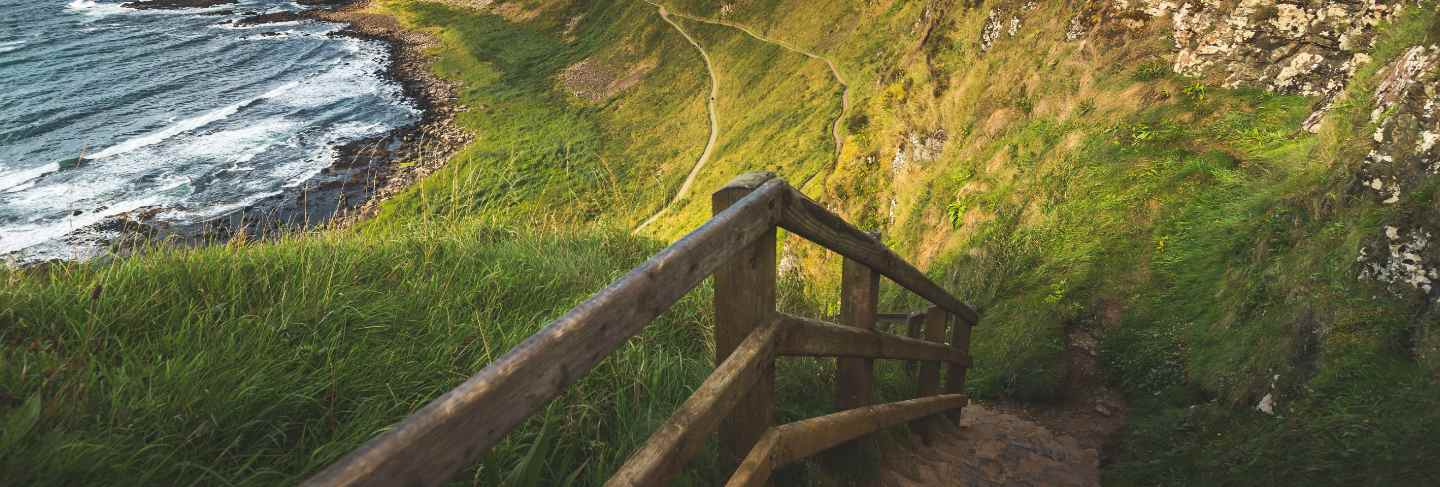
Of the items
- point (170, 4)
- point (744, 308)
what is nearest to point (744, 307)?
point (744, 308)

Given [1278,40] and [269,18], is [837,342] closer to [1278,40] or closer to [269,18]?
[1278,40]

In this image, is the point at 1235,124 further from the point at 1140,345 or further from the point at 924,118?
the point at 924,118

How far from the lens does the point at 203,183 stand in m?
32.0

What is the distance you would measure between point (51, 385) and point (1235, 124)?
1048cm

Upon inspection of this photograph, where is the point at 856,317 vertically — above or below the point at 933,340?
above

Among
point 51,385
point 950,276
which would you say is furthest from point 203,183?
point 51,385

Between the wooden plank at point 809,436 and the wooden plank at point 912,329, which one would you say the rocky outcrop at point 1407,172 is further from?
the wooden plank at point 809,436

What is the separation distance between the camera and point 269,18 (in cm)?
7419

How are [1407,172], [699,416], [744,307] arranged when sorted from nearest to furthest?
[699,416] → [744,307] → [1407,172]

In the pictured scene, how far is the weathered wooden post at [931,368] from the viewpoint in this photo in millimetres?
4727

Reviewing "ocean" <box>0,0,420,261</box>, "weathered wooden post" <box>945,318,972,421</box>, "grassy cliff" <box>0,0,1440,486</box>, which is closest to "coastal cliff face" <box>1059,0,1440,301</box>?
"grassy cliff" <box>0,0,1440,486</box>

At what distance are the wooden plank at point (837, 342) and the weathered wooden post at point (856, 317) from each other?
8 cm

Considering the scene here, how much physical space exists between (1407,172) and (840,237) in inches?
188

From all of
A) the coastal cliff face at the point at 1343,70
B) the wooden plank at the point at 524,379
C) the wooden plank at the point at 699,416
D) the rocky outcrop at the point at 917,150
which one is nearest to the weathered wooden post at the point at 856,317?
the wooden plank at the point at 699,416
